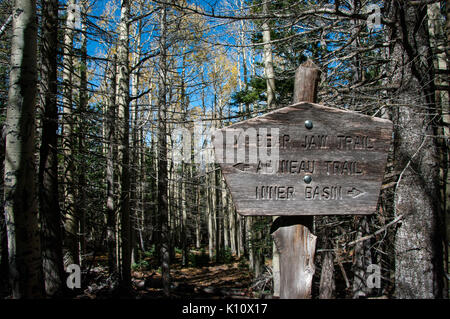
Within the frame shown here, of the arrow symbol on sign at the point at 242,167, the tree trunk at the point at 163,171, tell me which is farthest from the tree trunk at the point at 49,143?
the arrow symbol on sign at the point at 242,167

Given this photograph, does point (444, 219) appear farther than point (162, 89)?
No

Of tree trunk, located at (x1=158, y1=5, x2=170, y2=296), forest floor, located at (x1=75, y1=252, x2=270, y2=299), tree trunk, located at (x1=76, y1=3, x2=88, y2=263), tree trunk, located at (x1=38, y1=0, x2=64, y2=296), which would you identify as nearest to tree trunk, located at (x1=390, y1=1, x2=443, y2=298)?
forest floor, located at (x1=75, y1=252, x2=270, y2=299)

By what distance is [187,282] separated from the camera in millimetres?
12961

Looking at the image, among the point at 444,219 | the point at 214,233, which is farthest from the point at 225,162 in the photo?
the point at 214,233

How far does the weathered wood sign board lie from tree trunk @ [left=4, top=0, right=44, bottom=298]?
102 inches

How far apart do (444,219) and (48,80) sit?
744 centimetres

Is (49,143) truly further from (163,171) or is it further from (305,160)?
(305,160)

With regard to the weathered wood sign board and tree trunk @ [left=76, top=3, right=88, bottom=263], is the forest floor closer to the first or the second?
tree trunk @ [left=76, top=3, right=88, bottom=263]

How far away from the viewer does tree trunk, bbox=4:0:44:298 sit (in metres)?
3.05

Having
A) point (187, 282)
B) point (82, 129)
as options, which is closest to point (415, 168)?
point (82, 129)

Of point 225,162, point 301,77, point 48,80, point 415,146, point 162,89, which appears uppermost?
point 162,89

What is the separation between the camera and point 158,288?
1049cm
